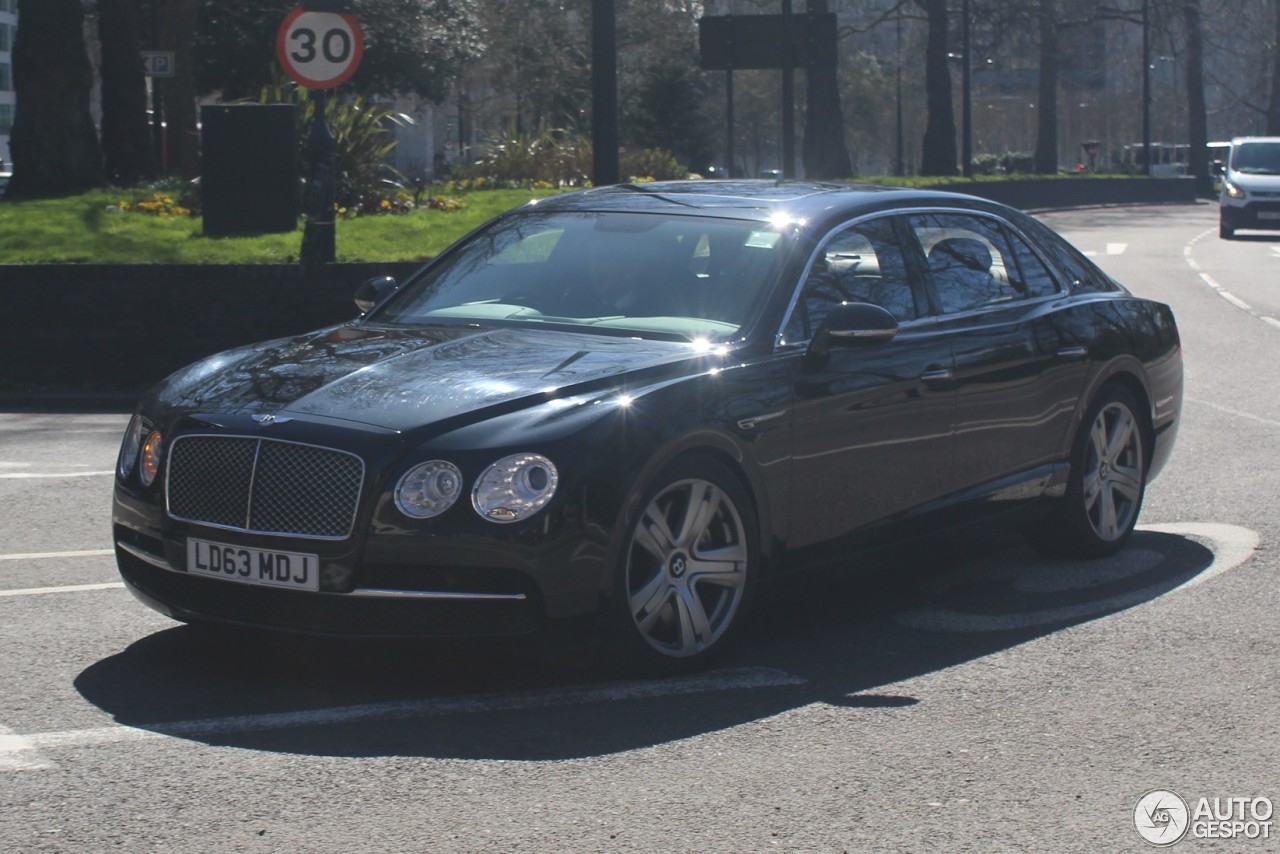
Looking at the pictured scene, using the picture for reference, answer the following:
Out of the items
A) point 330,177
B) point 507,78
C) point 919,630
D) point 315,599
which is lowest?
point 919,630

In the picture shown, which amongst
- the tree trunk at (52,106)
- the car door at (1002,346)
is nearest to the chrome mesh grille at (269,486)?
the car door at (1002,346)

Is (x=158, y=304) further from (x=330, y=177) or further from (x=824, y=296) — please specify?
(x=824, y=296)

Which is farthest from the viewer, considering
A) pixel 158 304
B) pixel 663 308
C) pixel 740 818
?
pixel 158 304

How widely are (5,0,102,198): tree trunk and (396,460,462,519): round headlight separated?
52.2 ft

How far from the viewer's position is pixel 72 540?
316 inches

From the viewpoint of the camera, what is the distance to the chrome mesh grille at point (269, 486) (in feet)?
17.0

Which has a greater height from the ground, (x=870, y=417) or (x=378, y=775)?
(x=870, y=417)

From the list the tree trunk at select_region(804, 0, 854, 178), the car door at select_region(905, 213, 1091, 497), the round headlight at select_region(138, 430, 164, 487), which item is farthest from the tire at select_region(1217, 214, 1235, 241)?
the round headlight at select_region(138, 430, 164, 487)

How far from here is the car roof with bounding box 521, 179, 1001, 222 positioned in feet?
22.1

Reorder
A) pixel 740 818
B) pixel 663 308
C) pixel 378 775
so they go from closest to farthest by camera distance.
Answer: pixel 740 818
pixel 378 775
pixel 663 308

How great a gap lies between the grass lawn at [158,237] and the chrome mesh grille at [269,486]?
29.6 feet

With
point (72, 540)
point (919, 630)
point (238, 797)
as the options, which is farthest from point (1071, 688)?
point (72, 540)

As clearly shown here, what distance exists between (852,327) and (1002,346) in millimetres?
1178

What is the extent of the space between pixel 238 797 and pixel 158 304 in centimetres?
987
